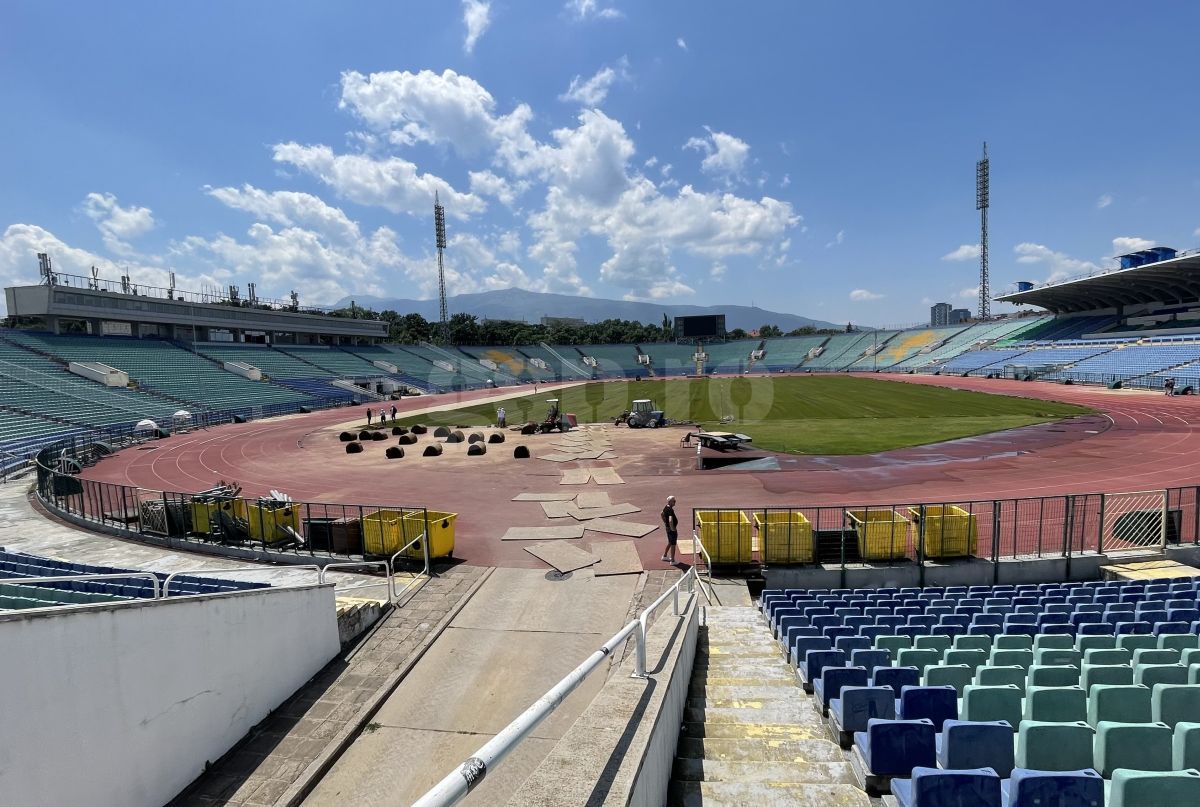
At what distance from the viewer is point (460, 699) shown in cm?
892

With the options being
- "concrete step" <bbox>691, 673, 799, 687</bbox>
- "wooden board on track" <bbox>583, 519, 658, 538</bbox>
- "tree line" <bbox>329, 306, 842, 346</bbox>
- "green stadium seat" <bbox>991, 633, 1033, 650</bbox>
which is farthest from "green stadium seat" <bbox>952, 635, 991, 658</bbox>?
"tree line" <bbox>329, 306, 842, 346</bbox>

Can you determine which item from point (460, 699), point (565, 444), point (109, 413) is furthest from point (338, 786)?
point (109, 413)

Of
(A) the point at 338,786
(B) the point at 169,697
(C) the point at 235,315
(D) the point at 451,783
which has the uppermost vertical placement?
(C) the point at 235,315

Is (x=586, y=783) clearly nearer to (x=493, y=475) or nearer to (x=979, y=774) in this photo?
(x=979, y=774)

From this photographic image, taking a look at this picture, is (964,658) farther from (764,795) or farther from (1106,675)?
(764,795)

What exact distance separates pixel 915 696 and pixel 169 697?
837cm

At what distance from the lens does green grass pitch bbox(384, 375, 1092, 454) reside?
1324 inches

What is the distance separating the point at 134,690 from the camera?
6625 millimetres

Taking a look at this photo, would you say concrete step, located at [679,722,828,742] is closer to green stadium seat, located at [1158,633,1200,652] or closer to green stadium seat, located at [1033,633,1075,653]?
green stadium seat, located at [1033,633,1075,653]

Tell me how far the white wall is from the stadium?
3 centimetres

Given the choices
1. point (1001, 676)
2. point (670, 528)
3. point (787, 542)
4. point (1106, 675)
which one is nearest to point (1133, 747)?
point (1001, 676)

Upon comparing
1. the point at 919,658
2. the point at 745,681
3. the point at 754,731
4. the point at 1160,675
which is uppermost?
the point at 1160,675

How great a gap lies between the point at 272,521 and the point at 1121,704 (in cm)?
1766

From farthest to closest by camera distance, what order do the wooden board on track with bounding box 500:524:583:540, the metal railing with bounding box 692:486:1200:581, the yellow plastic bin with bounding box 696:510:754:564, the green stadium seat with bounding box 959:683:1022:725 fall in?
the wooden board on track with bounding box 500:524:583:540 < the yellow plastic bin with bounding box 696:510:754:564 < the metal railing with bounding box 692:486:1200:581 < the green stadium seat with bounding box 959:683:1022:725
